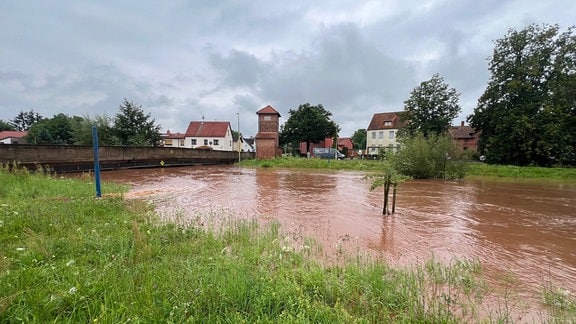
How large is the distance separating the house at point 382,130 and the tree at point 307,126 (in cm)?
812

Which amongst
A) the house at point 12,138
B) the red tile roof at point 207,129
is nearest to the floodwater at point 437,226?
the red tile roof at point 207,129

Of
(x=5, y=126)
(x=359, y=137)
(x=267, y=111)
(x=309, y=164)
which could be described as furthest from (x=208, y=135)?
(x=5, y=126)

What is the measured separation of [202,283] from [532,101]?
1414 inches

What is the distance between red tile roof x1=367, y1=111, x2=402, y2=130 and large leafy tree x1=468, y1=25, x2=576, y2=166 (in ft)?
71.5

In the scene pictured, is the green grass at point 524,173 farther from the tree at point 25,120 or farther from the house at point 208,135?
the tree at point 25,120

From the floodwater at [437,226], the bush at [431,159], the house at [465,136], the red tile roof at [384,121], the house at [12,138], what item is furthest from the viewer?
the house at [12,138]

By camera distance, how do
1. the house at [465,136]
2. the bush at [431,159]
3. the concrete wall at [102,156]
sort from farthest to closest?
the house at [465,136] → the bush at [431,159] → the concrete wall at [102,156]

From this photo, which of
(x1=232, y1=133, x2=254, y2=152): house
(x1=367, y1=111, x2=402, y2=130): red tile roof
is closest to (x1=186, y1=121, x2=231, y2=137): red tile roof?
(x1=232, y1=133, x2=254, y2=152): house

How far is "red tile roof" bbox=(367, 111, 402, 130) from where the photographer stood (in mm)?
52062

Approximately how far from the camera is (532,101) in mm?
27312

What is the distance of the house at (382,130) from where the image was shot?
5212 centimetres

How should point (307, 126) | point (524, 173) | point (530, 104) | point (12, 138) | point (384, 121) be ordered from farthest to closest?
point (12, 138)
point (384, 121)
point (307, 126)
point (530, 104)
point (524, 173)

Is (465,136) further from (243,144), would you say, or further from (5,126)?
(5,126)

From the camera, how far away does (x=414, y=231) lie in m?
5.87
